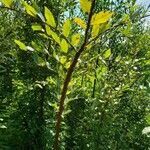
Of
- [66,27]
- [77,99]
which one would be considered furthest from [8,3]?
[77,99]

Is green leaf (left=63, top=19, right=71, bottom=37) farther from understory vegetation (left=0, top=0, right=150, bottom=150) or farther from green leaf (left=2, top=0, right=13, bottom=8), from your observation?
understory vegetation (left=0, top=0, right=150, bottom=150)

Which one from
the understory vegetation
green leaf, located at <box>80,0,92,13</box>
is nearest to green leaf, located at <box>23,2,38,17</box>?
green leaf, located at <box>80,0,92,13</box>

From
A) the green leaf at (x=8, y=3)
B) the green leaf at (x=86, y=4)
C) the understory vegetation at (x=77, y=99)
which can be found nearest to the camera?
the green leaf at (x=86, y=4)

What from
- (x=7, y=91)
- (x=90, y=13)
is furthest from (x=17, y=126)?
(x=90, y=13)

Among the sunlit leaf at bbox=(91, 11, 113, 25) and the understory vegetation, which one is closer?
the sunlit leaf at bbox=(91, 11, 113, 25)

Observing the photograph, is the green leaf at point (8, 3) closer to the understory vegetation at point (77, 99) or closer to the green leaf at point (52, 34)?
the green leaf at point (52, 34)

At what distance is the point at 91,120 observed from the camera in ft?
14.8

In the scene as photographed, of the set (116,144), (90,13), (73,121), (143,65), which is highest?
(143,65)

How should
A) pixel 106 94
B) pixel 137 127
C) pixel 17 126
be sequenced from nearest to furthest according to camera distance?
pixel 106 94 → pixel 137 127 → pixel 17 126

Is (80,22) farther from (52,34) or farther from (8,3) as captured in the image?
(8,3)

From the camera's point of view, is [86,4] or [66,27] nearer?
[86,4]

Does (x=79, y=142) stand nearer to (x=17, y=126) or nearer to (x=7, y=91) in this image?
(x=17, y=126)

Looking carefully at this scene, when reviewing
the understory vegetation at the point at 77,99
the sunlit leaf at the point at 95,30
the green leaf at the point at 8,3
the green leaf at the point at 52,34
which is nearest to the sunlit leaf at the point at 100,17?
the sunlit leaf at the point at 95,30

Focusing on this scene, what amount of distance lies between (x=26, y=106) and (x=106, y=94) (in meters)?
1.82
